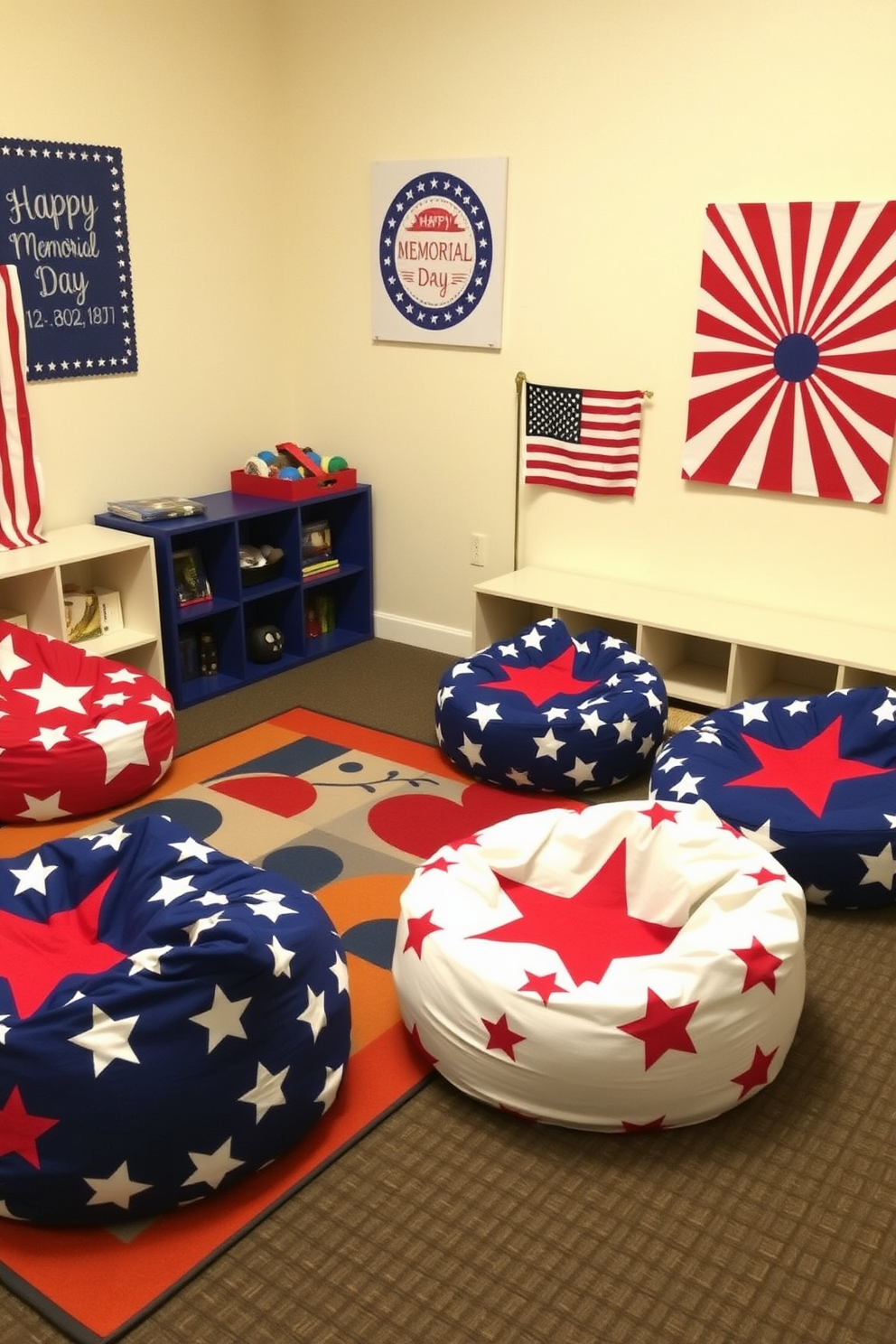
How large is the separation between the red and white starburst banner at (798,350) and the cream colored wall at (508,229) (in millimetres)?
81

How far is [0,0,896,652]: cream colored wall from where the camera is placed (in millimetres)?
3623

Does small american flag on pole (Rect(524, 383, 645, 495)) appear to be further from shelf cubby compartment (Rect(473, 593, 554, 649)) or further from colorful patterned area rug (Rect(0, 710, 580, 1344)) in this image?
colorful patterned area rug (Rect(0, 710, 580, 1344))

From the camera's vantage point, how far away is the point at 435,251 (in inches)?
172

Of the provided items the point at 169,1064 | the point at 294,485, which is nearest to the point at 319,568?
the point at 294,485

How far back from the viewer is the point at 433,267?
14.4ft

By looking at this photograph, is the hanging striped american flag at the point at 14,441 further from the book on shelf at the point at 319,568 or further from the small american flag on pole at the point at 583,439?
the small american flag on pole at the point at 583,439

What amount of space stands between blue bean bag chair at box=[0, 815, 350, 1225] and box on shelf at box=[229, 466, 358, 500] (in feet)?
8.55

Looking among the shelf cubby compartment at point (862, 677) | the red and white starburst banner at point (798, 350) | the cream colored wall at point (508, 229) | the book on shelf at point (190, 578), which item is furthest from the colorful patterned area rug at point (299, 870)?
the red and white starburst banner at point (798, 350)

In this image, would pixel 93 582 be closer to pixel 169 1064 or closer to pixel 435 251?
pixel 435 251

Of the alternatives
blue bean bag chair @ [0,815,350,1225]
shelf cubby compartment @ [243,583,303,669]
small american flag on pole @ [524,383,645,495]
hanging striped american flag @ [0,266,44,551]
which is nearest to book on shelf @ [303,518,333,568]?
shelf cubby compartment @ [243,583,303,669]

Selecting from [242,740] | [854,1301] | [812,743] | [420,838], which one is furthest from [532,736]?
[854,1301]

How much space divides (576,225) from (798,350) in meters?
0.91

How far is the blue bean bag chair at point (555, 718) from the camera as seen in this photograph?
3.38 metres

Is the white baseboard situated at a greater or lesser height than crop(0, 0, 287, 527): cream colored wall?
lesser
